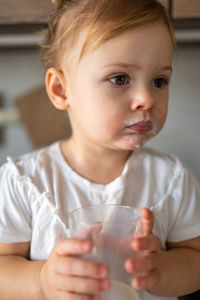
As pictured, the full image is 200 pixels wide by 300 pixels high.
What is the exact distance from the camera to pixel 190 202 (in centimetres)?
74

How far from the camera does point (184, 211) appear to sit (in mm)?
728

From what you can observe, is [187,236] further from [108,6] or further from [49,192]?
[108,6]

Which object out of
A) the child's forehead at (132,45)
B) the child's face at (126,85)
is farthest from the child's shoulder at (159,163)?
the child's forehead at (132,45)

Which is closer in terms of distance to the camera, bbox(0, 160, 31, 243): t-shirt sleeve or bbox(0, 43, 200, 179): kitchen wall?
bbox(0, 160, 31, 243): t-shirt sleeve

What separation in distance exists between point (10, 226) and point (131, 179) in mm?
259

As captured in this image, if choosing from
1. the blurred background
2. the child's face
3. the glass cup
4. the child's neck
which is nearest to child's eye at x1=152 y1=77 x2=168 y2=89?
the child's face

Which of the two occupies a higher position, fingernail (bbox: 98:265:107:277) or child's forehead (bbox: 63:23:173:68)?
child's forehead (bbox: 63:23:173:68)

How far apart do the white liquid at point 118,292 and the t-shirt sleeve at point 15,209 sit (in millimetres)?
283

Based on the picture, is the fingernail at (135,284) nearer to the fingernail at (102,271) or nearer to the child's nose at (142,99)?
the fingernail at (102,271)

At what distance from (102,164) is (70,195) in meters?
0.10

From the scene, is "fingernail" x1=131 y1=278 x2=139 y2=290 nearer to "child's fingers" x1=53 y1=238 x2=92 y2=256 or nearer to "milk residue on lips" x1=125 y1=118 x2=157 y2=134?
"child's fingers" x1=53 y1=238 x2=92 y2=256

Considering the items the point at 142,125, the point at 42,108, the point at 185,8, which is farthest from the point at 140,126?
the point at 42,108

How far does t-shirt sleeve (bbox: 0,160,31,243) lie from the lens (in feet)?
2.14

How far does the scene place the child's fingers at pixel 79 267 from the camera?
414 mm
